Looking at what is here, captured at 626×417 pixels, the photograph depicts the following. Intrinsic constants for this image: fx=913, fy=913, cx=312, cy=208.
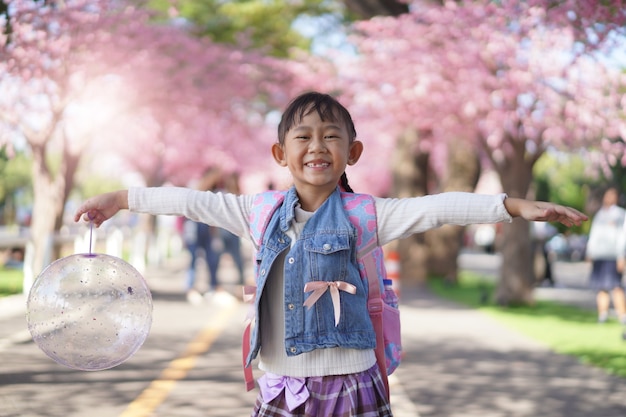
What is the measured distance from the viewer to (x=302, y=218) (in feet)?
11.6

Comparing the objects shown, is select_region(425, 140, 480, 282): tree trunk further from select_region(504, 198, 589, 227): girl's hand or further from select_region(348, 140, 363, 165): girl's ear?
select_region(504, 198, 589, 227): girl's hand

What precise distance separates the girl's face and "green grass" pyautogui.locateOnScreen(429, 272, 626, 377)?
613 centimetres

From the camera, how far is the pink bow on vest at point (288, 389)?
3.36m

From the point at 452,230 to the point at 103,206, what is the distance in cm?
2112

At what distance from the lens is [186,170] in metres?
42.2

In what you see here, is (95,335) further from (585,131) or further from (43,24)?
(585,131)

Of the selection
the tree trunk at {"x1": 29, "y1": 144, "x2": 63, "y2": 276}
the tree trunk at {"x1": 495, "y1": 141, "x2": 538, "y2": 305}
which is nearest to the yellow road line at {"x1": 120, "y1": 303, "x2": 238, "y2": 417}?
the tree trunk at {"x1": 29, "y1": 144, "x2": 63, "y2": 276}

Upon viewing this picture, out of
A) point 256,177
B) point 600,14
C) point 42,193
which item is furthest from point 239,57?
point 256,177

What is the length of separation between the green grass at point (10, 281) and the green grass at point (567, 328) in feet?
27.4

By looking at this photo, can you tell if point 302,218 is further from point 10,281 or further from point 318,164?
point 10,281

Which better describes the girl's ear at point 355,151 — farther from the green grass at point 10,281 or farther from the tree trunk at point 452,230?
the tree trunk at point 452,230

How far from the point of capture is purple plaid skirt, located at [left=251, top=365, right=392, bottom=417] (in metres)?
3.36

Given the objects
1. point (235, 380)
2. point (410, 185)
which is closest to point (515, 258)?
point (410, 185)

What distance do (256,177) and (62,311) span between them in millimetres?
54135
